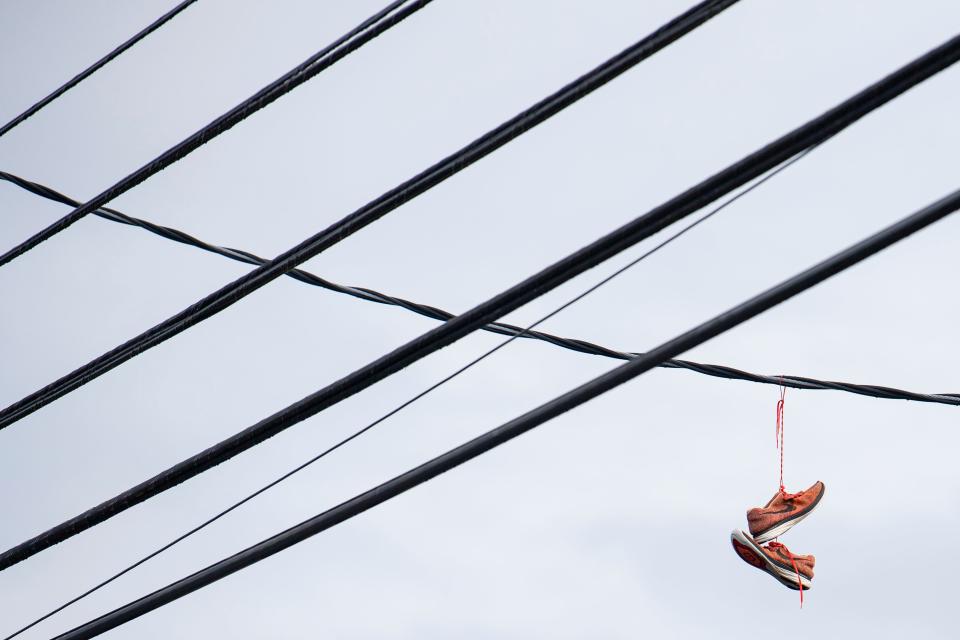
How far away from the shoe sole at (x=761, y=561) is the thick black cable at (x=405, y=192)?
13.2 ft

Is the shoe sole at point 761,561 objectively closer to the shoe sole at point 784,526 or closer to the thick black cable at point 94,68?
the shoe sole at point 784,526

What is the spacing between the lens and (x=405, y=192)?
3.12 m

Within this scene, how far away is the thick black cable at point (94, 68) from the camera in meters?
3.87

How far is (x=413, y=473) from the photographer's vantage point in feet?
9.39

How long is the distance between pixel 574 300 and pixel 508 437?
747 millimetres

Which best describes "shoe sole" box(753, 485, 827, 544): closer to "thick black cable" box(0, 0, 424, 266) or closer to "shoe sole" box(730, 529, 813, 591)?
"shoe sole" box(730, 529, 813, 591)

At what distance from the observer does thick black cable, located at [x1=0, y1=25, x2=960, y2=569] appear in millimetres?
2510

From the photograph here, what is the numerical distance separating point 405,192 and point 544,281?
1.69 ft

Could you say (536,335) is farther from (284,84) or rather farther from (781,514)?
(781,514)

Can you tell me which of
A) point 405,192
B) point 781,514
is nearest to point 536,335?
point 405,192

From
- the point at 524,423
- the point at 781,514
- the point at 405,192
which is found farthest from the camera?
→ the point at 781,514

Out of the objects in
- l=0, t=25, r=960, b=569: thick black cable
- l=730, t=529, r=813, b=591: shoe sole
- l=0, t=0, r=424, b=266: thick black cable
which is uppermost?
l=0, t=0, r=424, b=266: thick black cable

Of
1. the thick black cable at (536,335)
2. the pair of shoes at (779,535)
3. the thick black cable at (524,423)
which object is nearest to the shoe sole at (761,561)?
the pair of shoes at (779,535)

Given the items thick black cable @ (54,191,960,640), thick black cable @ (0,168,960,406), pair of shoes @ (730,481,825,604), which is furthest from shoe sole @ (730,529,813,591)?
thick black cable @ (54,191,960,640)
